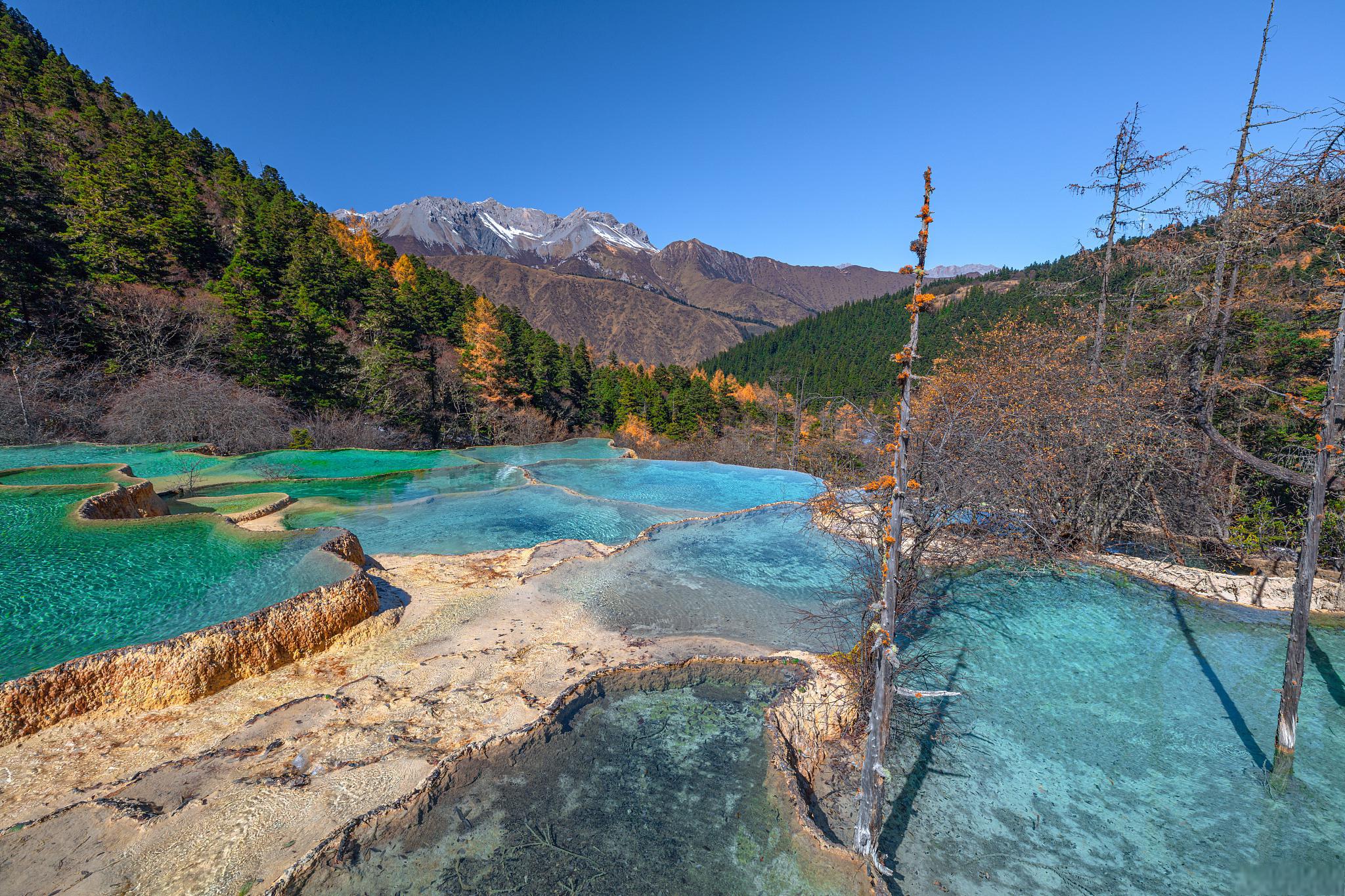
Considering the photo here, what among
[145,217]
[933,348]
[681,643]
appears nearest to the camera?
[681,643]

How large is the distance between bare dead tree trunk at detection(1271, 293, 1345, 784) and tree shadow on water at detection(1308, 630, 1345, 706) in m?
2.38

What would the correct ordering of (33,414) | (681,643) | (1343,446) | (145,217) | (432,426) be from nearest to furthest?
A: (1343,446)
(681,643)
(33,414)
(145,217)
(432,426)

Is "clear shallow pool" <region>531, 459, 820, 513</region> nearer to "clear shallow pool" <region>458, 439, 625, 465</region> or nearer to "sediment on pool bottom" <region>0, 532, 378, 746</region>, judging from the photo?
"clear shallow pool" <region>458, 439, 625, 465</region>

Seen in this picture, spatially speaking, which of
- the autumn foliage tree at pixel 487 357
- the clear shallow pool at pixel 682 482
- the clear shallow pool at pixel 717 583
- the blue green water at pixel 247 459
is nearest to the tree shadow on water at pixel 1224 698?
the clear shallow pool at pixel 717 583

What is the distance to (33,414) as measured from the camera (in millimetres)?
14664

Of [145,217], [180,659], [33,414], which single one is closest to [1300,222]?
[180,659]

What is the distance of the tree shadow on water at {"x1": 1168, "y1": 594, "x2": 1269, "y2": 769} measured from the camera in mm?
5020

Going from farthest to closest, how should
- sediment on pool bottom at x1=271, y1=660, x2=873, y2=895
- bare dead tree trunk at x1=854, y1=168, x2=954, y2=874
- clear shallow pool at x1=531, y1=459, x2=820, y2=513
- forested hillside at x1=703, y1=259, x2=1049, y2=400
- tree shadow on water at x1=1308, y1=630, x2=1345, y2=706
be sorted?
1. forested hillside at x1=703, y1=259, x2=1049, y2=400
2. clear shallow pool at x1=531, y1=459, x2=820, y2=513
3. tree shadow on water at x1=1308, y1=630, x2=1345, y2=706
4. sediment on pool bottom at x1=271, y1=660, x2=873, y2=895
5. bare dead tree trunk at x1=854, y1=168, x2=954, y2=874

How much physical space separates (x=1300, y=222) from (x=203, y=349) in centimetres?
2883

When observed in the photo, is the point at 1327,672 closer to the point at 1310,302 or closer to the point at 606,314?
the point at 1310,302

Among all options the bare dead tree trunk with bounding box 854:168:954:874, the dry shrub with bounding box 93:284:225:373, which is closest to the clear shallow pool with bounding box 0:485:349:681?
the bare dead tree trunk with bounding box 854:168:954:874

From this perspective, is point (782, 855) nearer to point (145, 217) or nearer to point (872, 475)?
point (872, 475)

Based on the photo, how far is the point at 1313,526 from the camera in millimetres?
4215

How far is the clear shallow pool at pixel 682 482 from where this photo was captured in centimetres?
1466
